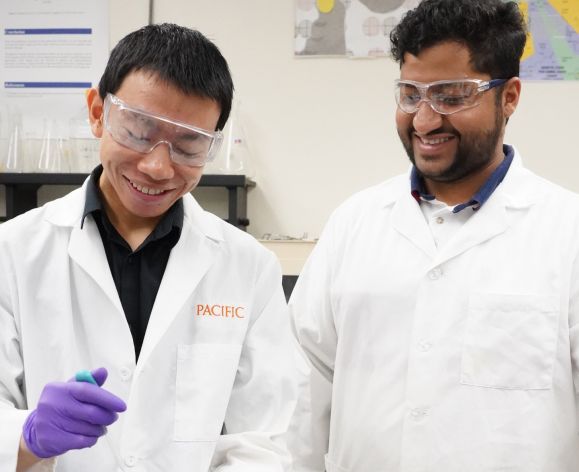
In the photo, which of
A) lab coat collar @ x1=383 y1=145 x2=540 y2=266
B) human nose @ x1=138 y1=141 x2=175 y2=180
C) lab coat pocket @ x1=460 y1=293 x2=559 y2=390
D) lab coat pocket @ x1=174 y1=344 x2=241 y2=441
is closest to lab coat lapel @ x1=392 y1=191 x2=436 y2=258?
lab coat collar @ x1=383 y1=145 x2=540 y2=266

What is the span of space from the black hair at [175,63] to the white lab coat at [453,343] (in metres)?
0.59

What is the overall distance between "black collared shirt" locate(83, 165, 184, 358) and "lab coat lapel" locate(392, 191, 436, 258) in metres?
0.61

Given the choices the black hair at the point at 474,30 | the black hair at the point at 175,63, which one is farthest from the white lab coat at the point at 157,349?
the black hair at the point at 474,30

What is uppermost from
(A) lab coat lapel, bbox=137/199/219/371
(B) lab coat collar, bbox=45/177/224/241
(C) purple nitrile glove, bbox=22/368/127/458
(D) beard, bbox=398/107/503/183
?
(D) beard, bbox=398/107/503/183

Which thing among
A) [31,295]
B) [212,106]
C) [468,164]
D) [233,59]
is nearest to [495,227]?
[468,164]

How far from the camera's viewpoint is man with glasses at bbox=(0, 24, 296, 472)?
3.43 ft

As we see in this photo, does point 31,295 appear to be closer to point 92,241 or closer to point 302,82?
point 92,241

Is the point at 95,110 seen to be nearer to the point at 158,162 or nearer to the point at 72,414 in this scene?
the point at 158,162

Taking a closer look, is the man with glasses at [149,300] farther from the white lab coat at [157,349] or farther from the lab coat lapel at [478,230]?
the lab coat lapel at [478,230]

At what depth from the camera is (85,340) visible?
1.08 metres

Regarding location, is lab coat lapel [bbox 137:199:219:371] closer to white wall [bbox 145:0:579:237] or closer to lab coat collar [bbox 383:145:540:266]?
lab coat collar [bbox 383:145:540:266]

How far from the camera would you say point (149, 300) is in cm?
113

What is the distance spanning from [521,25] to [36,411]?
4.19ft

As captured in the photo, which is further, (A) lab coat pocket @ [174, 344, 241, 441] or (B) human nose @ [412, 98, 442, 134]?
(B) human nose @ [412, 98, 442, 134]
